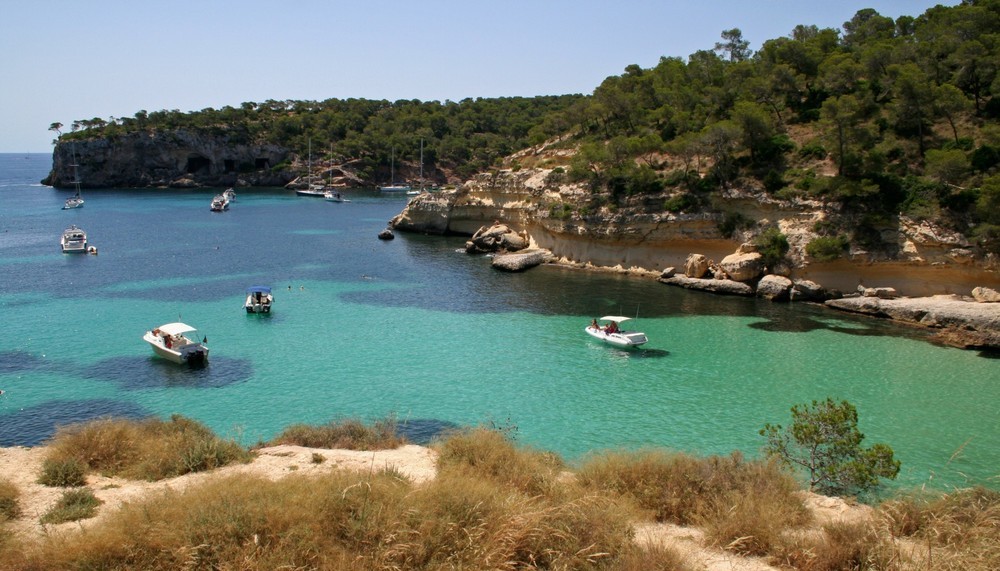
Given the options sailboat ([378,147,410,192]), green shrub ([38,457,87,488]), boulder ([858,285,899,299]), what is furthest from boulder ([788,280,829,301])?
sailboat ([378,147,410,192])

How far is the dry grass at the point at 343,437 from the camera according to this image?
17.1m

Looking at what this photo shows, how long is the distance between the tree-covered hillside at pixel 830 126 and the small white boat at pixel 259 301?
2473 centimetres

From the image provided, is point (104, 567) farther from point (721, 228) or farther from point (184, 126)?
point (184, 126)

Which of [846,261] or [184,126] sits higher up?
[184,126]

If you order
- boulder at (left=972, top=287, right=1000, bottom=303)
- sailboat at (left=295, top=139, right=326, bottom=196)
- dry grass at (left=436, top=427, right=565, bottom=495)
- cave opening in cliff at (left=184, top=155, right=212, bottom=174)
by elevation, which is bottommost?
dry grass at (left=436, top=427, right=565, bottom=495)

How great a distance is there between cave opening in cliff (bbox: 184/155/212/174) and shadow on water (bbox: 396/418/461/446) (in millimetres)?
110219

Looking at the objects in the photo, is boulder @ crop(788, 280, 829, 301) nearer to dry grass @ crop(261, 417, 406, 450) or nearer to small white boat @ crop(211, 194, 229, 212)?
dry grass @ crop(261, 417, 406, 450)

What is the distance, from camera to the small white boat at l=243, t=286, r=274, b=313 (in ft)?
114

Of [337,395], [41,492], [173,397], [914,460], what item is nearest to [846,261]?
[914,460]

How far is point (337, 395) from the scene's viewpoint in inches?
918

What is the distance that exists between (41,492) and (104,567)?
5235mm

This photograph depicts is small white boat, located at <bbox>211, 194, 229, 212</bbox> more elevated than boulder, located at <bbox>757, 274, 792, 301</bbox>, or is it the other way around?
small white boat, located at <bbox>211, 194, 229, 212</bbox>

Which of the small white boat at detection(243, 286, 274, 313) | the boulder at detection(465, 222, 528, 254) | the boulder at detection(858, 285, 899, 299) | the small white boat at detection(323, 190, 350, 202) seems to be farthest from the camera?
the small white boat at detection(323, 190, 350, 202)

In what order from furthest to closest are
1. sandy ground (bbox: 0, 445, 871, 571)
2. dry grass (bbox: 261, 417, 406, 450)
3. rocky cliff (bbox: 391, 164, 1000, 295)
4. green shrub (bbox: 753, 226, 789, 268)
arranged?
green shrub (bbox: 753, 226, 789, 268) < rocky cliff (bbox: 391, 164, 1000, 295) < dry grass (bbox: 261, 417, 406, 450) < sandy ground (bbox: 0, 445, 871, 571)
